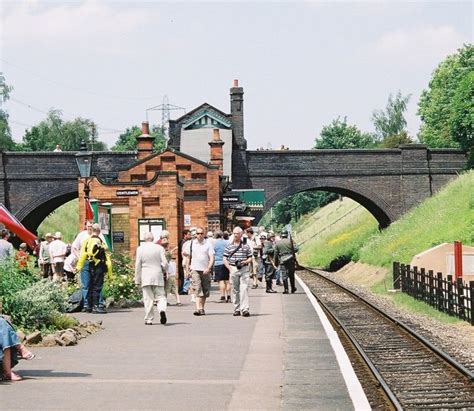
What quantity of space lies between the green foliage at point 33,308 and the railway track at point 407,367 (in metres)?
4.28

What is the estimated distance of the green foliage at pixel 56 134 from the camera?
127 m

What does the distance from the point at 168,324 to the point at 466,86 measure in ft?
161

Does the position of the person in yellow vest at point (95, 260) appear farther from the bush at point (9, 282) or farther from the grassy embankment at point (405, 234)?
the grassy embankment at point (405, 234)

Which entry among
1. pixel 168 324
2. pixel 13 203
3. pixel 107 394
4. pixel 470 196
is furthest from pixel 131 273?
pixel 13 203

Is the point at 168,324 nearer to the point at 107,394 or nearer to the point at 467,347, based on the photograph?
the point at 467,347

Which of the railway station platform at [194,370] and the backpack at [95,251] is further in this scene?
the backpack at [95,251]

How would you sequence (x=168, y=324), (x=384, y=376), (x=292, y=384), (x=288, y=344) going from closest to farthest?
(x=292, y=384)
(x=384, y=376)
(x=288, y=344)
(x=168, y=324)

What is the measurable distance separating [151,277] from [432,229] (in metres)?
26.1

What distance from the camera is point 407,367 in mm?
14023

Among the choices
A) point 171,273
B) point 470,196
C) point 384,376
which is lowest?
point 384,376

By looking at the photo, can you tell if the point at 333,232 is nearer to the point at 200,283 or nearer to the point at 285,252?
the point at 285,252

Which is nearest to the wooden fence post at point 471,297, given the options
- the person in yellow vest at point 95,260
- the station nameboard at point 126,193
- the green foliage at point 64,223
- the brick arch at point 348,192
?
the person in yellow vest at point 95,260

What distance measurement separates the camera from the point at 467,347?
1659cm

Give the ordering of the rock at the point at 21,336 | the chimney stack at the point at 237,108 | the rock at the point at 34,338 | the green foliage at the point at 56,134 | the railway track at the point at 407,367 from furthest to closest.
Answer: the green foliage at the point at 56,134, the chimney stack at the point at 237,108, the rock at the point at 34,338, the rock at the point at 21,336, the railway track at the point at 407,367
